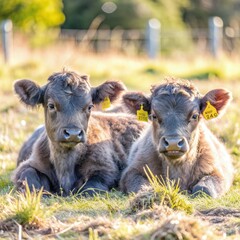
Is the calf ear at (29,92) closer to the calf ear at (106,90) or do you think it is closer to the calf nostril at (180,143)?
the calf ear at (106,90)

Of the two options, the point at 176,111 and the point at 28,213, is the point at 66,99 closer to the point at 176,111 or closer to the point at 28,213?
the point at 176,111

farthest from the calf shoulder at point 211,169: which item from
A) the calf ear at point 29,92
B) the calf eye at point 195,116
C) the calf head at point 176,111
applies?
the calf ear at point 29,92

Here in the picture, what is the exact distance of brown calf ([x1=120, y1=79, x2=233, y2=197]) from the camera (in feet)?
31.6

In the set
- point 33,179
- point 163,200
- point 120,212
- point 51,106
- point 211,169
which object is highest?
point 51,106

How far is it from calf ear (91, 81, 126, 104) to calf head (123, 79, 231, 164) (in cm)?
39

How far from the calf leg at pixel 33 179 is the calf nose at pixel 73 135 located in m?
0.91

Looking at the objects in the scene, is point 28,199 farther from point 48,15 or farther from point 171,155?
point 48,15

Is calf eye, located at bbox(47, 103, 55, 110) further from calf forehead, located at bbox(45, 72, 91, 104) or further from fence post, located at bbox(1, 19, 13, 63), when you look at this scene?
fence post, located at bbox(1, 19, 13, 63)

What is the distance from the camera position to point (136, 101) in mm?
10430

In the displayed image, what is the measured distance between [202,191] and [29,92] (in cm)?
270

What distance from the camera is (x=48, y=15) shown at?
3819 centimetres

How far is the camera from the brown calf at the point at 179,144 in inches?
379

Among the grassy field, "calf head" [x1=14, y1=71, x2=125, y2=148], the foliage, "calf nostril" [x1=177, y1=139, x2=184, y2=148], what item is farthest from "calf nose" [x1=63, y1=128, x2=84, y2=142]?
the foliage

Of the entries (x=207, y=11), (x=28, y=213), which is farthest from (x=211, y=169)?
(x=207, y=11)
